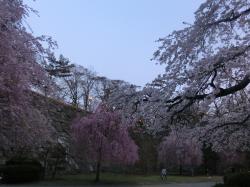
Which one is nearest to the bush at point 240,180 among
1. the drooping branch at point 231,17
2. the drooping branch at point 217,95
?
the drooping branch at point 217,95

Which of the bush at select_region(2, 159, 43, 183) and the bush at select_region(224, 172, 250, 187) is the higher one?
the bush at select_region(2, 159, 43, 183)

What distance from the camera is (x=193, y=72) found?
36.2ft

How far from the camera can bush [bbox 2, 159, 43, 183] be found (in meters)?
25.3

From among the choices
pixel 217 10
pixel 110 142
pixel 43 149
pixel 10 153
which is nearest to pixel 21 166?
pixel 10 153

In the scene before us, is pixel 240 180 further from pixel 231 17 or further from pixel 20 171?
pixel 231 17

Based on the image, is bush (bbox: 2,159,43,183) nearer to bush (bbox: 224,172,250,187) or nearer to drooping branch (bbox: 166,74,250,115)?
bush (bbox: 224,172,250,187)

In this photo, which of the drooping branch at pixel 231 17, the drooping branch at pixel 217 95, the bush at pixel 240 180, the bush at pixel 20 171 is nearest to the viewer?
the drooping branch at pixel 217 95

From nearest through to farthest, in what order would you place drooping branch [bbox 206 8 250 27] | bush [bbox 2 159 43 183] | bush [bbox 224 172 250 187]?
drooping branch [bbox 206 8 250 27]
bush [bbox 224 172 250 187]
bush [bbox 2 159 43 183]

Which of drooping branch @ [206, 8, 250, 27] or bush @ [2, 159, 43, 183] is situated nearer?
drooping branch @ [206, 8, 250, 27]

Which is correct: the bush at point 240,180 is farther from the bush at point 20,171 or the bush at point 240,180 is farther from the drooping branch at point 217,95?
the drooping branch at point 217,95

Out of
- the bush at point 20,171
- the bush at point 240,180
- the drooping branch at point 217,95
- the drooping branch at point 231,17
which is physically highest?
the drooping branch at point 231,17

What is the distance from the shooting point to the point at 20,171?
2561cm

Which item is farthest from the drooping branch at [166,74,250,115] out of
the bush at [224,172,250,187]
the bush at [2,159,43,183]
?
the bush at [2,159,43,183]

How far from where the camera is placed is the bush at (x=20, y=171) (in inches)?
998
